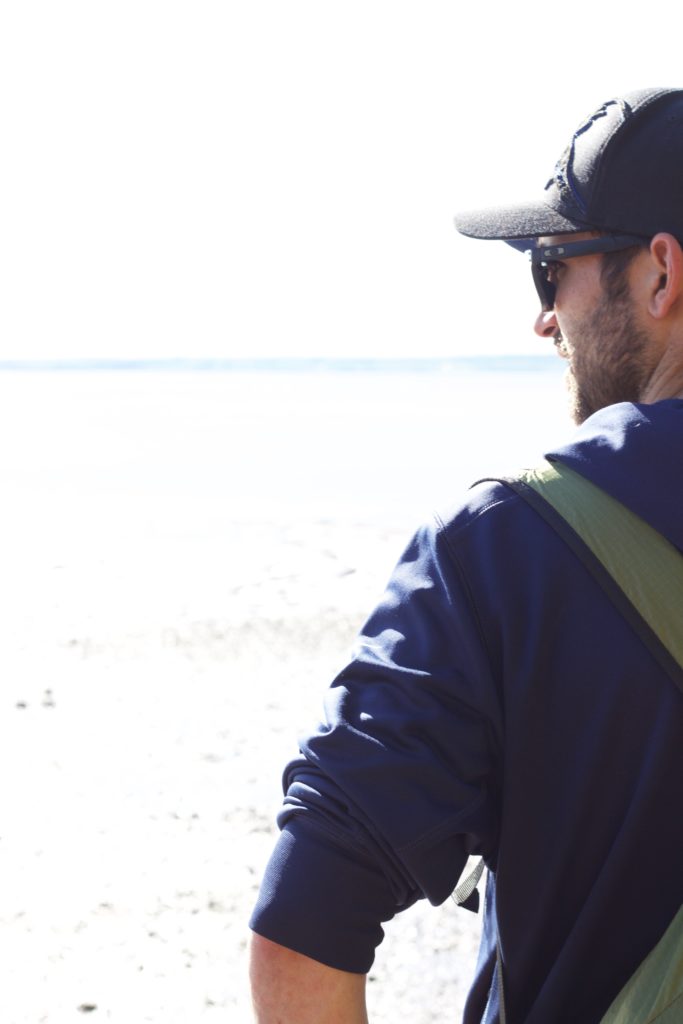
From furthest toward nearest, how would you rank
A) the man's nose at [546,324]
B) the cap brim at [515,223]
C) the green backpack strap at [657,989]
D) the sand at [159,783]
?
the sand at [159,783] < the man's nose at [546,324] < the cap brim at [515,223] < the green backpack strap at [657,989]

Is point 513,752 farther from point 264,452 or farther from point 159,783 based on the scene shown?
point 264,452

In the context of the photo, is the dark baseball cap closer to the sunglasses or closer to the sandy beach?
the sunglasses

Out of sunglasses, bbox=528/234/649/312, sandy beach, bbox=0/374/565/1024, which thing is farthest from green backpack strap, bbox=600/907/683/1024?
sandy beach, bbox=0/374/565/1024

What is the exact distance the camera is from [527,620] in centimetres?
132

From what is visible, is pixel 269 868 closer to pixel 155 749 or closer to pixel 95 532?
pixel 155 749

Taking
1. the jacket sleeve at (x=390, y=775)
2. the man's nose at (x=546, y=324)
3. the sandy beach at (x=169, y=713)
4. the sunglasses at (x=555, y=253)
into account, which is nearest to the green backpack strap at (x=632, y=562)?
the jacket sleeve at (x=390, y=775)

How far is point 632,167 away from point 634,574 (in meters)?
0.56

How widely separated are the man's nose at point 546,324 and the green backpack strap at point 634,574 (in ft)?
1.70

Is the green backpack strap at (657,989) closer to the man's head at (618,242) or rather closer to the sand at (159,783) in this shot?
the man's head at (618,242)

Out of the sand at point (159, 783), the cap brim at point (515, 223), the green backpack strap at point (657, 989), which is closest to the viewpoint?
the green backpack strap at point (657, 989)

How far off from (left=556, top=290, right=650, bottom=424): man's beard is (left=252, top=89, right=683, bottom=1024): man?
0.71 feet

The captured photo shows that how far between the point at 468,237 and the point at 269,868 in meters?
1.01

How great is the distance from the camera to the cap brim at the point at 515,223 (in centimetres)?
163

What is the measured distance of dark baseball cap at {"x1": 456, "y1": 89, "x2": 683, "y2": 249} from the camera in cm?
153
